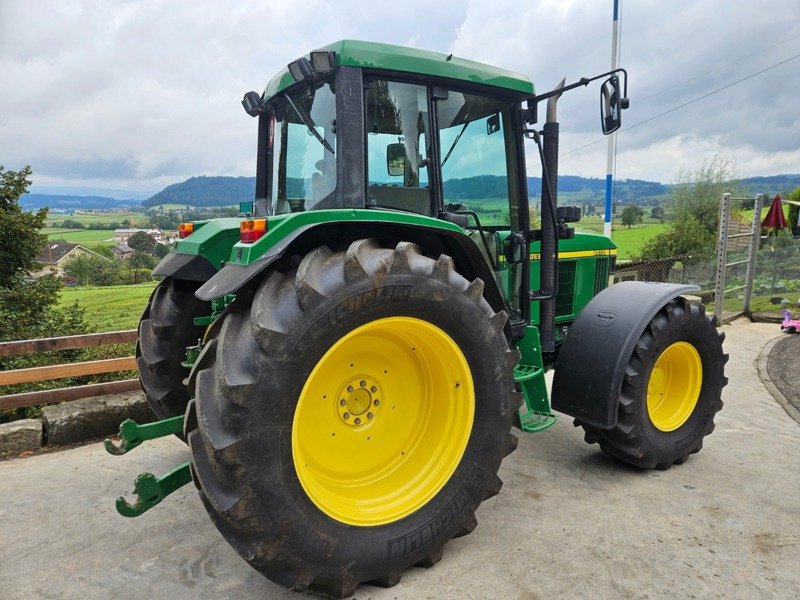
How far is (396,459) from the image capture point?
2656mm

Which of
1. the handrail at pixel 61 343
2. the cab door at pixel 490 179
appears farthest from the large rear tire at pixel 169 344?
the cab door at pixel 490 179

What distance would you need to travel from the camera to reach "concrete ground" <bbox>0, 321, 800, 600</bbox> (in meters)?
2.34

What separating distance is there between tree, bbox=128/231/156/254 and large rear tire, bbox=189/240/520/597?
5.57 m

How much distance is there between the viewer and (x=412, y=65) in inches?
107

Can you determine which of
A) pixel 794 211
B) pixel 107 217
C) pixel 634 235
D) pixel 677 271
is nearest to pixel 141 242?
pixel 107 217

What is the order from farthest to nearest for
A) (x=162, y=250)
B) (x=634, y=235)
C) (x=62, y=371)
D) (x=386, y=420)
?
(x=634, y=235) → (x=162, y=250) → (x=62, y=371) → (x=386, y=420)

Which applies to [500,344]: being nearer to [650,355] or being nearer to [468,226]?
[468,226]

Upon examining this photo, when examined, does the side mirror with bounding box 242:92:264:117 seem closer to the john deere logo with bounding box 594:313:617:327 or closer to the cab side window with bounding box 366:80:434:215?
the cab side window with bounding box 366:80:434:215

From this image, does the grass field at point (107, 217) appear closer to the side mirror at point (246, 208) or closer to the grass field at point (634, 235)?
the side mirror at point (246, 208)

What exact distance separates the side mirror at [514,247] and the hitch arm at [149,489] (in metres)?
2.16

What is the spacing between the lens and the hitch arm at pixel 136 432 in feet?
7.51

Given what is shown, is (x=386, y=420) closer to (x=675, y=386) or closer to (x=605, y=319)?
(x=605, y=319)

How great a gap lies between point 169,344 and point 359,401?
1.50m

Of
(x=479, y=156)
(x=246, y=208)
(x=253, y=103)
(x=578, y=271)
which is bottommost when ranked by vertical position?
(x=578, y=271)
